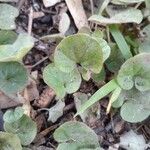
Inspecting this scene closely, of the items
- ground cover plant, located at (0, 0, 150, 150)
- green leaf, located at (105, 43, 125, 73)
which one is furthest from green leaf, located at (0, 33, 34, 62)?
green leaf, located at (105, 43, 125, 73)

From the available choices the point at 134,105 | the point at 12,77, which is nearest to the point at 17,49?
the point at 12,77

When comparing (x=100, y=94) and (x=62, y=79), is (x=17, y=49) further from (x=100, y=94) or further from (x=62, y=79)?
(x=100, y=94)

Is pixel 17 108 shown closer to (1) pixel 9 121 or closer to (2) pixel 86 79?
(1) pixel 9 121

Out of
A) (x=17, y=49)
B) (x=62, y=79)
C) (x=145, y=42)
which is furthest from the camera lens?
(x=145, y=42)

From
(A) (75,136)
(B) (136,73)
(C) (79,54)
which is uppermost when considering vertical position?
(C) (79,54)

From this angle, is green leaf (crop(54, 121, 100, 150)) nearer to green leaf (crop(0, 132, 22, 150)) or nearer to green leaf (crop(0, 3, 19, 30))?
green leaf (crop(0, 132, 22, 150))

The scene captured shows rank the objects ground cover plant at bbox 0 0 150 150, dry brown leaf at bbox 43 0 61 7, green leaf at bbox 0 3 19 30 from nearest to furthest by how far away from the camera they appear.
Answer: ground cover plant at bbox 0 0 150 150 → green leaf at bbox 0 3 19 30 → dry brown leaf at bbox 43 0 61 7
